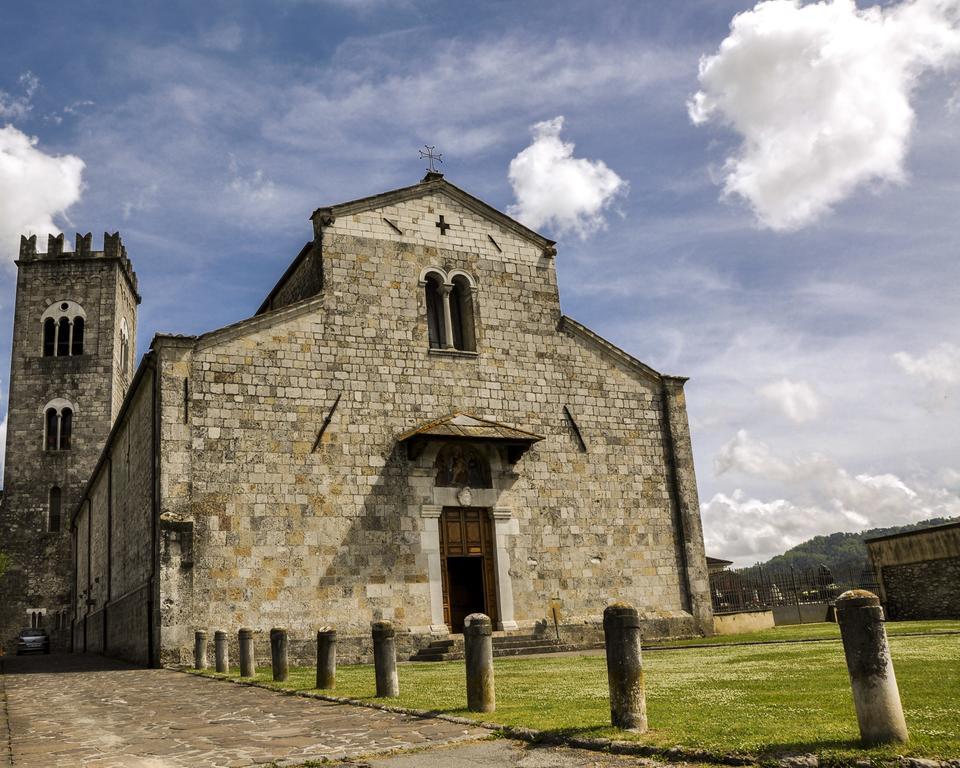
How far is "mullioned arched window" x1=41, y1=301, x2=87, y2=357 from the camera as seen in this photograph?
45062 mm

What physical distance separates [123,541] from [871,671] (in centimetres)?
2255

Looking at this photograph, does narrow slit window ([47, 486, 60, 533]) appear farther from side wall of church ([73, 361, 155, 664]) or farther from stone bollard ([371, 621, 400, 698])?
stone bollard ([371, 621, 400, 698])

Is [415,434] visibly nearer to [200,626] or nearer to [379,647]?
[200,626]

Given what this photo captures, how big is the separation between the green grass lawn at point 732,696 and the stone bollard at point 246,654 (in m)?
0.25

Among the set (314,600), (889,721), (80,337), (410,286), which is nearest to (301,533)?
(314,600)

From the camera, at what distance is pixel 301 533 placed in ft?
61.1

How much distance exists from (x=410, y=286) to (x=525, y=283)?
11.4 feet

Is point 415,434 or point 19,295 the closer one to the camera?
point 415,434

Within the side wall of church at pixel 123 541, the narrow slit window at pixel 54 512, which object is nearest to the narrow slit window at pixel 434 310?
the side wall of church at pixel 123 541

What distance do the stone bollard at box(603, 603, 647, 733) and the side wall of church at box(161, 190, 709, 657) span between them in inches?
482

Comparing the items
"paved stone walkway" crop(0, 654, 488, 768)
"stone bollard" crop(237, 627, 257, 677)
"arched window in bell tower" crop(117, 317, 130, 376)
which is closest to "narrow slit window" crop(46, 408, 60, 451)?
"arched window in bell tower" crop(117, 317, 130, 376)

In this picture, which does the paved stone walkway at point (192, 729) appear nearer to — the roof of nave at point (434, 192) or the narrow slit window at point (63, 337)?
the roof of nave at point (434, 192)

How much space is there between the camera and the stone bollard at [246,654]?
14439 mm

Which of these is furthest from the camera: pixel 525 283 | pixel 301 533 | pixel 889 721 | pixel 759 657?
pixel 525 283
